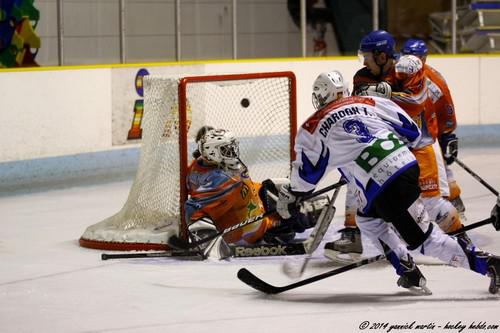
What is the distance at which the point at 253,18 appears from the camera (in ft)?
31.7

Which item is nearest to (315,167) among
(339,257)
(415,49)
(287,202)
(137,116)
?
(287,202)

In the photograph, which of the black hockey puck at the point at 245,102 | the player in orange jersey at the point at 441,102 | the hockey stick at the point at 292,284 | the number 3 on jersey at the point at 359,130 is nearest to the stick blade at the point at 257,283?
the hockey stick at the point at 292,284

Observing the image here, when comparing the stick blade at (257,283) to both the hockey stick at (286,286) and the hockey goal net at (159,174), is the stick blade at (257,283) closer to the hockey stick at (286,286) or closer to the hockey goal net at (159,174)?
the hockey stick at (286,286)

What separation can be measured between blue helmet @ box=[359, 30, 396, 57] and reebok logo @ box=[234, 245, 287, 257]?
959mm

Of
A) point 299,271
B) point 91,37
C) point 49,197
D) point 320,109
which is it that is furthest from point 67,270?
point 91,37

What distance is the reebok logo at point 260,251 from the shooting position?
501cm

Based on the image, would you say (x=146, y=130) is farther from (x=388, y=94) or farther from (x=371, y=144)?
(x=371, y=144)

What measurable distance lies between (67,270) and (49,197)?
2.14 m

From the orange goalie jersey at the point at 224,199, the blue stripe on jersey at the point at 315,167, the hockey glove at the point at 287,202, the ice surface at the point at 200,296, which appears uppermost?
the blue stripe on jersey at the point at 315,167

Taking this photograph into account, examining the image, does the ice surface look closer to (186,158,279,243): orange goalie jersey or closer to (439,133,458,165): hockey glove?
(186,158,279,243): orange goalie jersey

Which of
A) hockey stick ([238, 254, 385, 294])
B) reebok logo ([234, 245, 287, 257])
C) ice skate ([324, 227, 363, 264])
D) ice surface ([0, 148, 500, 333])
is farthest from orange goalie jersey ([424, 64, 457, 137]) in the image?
hockey stick ([238, 254, 385, 294])

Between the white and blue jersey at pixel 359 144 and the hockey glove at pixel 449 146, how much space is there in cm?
160

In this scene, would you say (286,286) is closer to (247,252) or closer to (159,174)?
(247,252)

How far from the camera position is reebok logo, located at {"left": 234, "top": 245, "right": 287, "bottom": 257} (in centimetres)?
501
